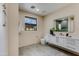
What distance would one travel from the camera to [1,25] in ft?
3.35

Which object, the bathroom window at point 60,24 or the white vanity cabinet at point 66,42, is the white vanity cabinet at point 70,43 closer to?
the white vanity cabinet at point 66,42

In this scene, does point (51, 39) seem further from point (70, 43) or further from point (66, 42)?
point (70, 43)


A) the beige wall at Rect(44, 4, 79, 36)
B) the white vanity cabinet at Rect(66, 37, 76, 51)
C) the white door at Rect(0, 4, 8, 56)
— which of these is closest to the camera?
the white door at Rect(0, 4, 8, 56)

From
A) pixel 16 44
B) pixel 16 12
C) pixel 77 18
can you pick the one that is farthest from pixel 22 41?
pixel 77 18

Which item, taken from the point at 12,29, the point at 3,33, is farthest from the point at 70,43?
A: the point at 3,33

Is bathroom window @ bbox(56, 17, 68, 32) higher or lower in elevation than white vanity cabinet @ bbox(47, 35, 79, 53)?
higher

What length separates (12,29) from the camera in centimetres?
122

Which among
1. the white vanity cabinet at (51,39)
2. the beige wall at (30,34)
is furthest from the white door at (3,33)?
the white vanity cabinet at (51,39)

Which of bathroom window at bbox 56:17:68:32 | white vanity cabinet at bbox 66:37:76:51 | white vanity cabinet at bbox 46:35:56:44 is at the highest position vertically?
bathroom window at bbox 56:17:68:32

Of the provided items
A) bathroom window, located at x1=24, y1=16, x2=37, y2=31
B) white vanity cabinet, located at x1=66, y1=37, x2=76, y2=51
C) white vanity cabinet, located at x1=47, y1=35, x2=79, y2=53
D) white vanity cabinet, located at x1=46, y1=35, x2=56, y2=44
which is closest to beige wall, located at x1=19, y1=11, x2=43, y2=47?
bathroom window, located at x1=24, y1=16, x2=37, y2=31

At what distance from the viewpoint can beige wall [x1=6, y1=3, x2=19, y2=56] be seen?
120cm

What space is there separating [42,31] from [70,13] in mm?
722

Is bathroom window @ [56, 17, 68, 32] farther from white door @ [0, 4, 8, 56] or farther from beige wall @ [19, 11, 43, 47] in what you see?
white door @ [0, 4, 8, 56]

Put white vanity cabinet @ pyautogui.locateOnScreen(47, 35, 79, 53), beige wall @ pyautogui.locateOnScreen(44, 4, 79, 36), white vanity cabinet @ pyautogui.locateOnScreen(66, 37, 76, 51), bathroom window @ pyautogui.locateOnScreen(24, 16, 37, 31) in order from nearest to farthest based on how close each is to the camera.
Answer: bathroom window @ pyautogui.locateOnScreen(24, 16, 37, 31), beige wall @ pyautogui.locateOnScreen(44, 4, 79, 36), white vanity cabinet @ pyautogui.locateOnScreen(47, 35, 79, 53), white vanity cabinet @ pyautogui.locateOnScreen(66, 37, 76, 51)
